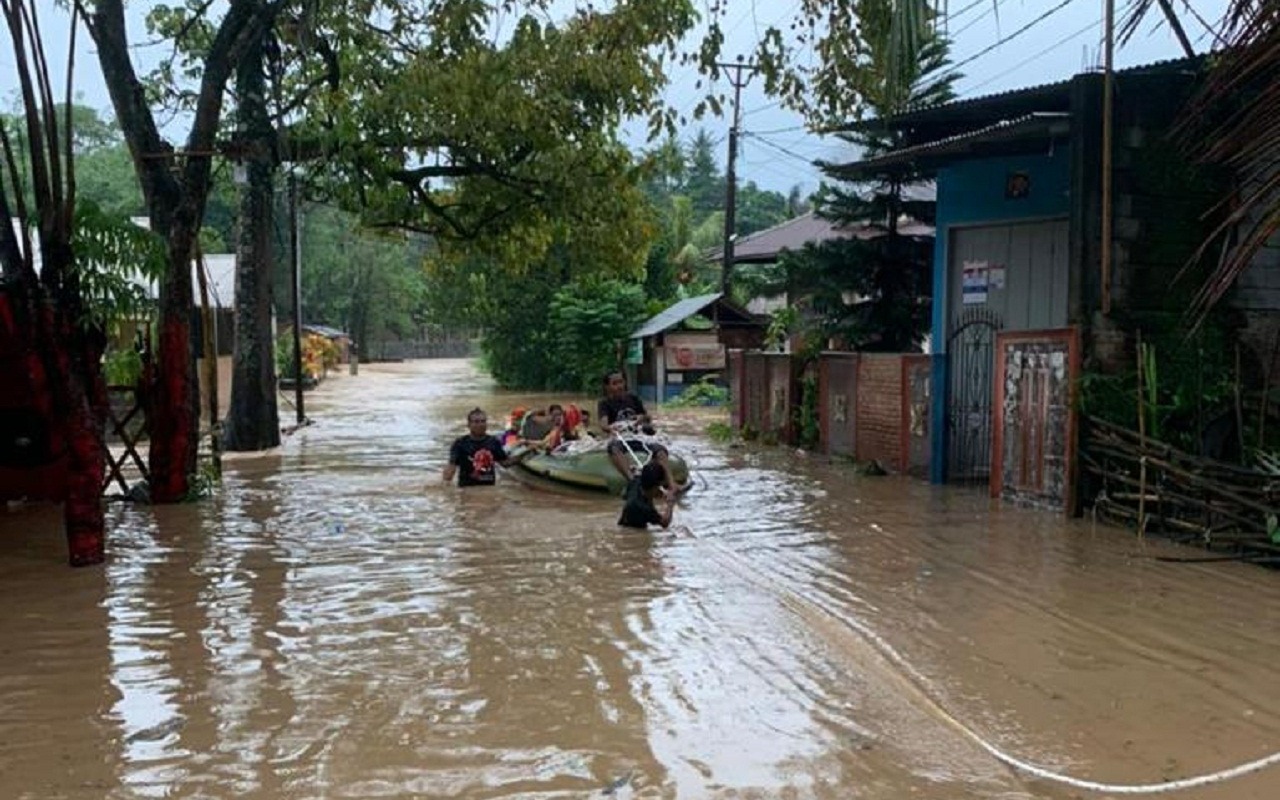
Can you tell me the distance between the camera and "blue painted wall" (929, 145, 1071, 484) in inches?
530

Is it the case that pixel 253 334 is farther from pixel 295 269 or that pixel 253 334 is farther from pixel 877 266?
pixel 877 266

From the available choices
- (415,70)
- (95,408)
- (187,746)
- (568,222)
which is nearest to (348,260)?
(568,222)

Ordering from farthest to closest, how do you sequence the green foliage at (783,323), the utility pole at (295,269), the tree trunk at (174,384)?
1. the green foliage at (783,323)
2. the utility pole at (295,269)
3. the tree trunk at (174,384)

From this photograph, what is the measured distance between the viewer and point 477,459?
14273 millimetres

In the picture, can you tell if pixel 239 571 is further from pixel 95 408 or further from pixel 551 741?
pixel 551 741

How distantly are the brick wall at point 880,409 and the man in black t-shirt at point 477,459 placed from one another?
5285 mm

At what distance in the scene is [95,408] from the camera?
9.56 m

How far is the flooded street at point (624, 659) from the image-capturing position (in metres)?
4.93

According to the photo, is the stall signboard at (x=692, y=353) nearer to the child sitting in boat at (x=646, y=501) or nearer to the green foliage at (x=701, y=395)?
the green foliage at (x=701, y=395)

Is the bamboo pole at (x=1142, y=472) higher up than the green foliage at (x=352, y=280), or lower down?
lower down

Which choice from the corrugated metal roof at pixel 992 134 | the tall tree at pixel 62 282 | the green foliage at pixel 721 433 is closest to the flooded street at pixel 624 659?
the tall tree at pixel 62 282

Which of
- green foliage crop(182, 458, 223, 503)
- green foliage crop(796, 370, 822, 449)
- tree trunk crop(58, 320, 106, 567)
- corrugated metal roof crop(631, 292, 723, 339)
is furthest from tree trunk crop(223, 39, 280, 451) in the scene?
corrugated metal roof crop(631, 292, 723, 339)

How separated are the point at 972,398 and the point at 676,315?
18.4 metres

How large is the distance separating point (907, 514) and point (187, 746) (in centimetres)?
866
